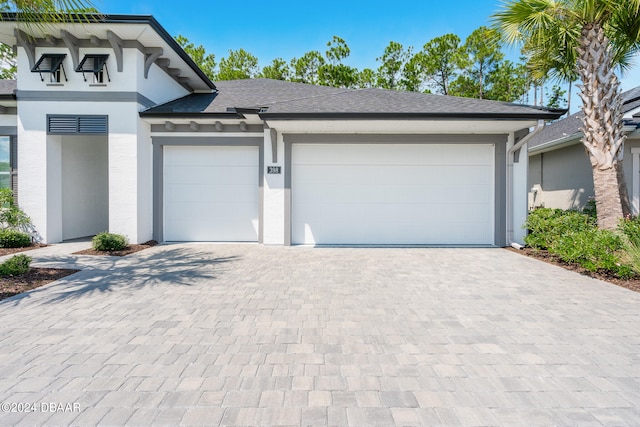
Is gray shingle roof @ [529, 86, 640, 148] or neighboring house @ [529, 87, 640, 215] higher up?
gray shingle roof @ [529, 86, 640, 148]

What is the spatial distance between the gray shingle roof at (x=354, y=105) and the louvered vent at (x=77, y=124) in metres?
1.19

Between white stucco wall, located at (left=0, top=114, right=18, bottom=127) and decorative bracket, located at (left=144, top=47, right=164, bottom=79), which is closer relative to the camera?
decorative bracket, located at (left=144, top=47, right=164, bottom=79)

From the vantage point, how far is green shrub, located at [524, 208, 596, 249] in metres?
6.67

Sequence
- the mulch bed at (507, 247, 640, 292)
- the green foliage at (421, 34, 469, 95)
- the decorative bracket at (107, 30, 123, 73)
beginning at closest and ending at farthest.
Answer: the mulch bed at (507, 247, 640, 292) < the decorative bracket at (107, 30, 123, 73) < the green foliage at (421, 34, 469, 95)

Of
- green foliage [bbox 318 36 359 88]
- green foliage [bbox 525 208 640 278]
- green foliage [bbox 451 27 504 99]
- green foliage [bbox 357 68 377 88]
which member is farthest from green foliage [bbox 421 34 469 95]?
green foliage [bbox 525 208 640 278]

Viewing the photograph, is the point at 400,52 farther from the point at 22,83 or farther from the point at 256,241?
the point at 22,83

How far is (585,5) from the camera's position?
5.85 meters

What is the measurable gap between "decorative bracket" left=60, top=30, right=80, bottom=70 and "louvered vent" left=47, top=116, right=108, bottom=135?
1291mm

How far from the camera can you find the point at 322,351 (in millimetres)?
2904

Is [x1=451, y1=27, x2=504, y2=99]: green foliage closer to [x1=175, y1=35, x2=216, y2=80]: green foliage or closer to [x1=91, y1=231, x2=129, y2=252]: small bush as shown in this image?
[x1=175, y1=35, x2=216, y2=80]: green foliage

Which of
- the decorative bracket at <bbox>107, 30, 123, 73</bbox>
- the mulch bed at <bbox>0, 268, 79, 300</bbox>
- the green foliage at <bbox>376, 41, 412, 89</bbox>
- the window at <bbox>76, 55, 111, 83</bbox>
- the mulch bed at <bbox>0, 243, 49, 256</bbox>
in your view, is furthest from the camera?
the green foliage at <bbox>376, 41, 412, 89</bbox>

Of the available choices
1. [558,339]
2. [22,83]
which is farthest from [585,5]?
[22,83]

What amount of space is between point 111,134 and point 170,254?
11.6 feet

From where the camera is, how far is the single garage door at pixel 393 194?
27.4 feet
